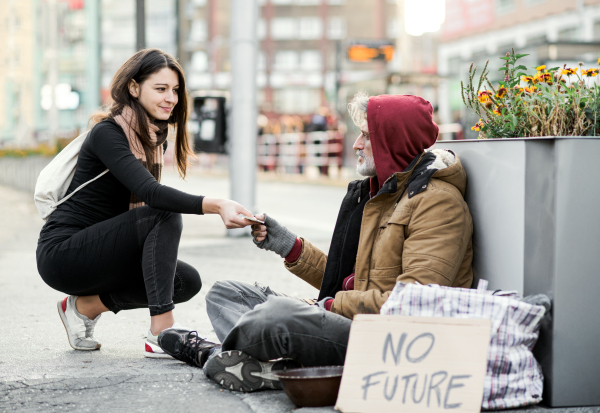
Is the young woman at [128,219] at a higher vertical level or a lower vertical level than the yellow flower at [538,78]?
lower

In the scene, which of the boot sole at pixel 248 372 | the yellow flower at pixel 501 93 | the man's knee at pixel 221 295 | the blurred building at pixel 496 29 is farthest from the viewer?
Answer: the blurred building at pixel 496 29

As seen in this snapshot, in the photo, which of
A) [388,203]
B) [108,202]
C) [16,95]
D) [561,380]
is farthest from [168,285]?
[16,95]

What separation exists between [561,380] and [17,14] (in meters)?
28.1

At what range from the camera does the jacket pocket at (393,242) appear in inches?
114

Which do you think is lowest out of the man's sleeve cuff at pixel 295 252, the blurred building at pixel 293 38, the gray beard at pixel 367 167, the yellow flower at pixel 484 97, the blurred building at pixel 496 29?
the man's sleeve cuff at pixel 295 252

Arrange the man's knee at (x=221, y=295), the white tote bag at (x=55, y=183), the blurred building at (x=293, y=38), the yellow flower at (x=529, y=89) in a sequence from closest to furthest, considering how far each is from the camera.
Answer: the yellow flower at (x=529, y=89) < the man's knee at (x=221, y=295) < the white tote bag at (x=55, y=183) < the blurred building at (x=293, y=38)

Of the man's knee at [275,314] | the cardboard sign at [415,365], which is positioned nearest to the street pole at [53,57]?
the man's knee at [275,314]

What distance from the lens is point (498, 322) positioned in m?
2.63

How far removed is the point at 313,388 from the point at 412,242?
0.64 m

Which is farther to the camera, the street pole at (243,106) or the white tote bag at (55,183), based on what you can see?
the street pole at (243,106)

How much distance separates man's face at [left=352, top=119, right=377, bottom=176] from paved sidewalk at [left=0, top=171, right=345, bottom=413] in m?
0.97

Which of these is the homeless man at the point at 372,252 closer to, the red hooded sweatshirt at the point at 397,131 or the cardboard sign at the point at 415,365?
the red hooded sweatshirt at the point at 397,131

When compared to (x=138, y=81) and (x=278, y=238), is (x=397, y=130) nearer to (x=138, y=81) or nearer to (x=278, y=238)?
(x=278, y=238)

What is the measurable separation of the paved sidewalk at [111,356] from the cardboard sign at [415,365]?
227mm
